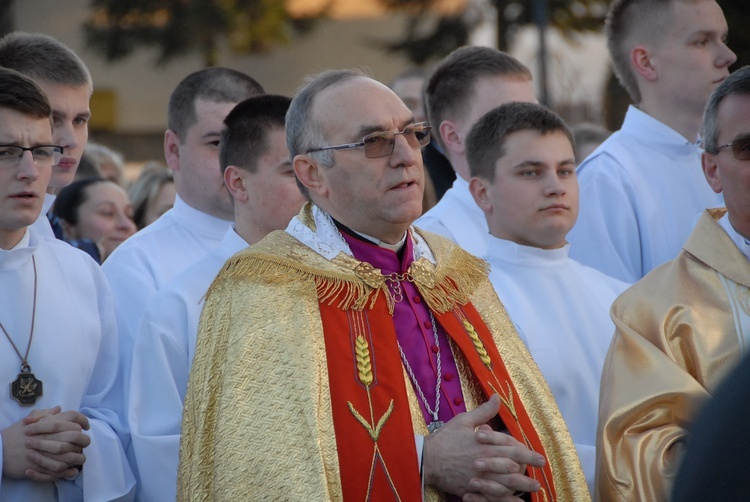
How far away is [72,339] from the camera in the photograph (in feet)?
13.7

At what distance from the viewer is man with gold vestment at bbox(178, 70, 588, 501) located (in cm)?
344

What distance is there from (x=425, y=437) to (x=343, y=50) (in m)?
18.0

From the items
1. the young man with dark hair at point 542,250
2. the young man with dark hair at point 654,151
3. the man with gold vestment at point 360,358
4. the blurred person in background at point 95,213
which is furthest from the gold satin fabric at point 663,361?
the blurred person in background at point 95,213

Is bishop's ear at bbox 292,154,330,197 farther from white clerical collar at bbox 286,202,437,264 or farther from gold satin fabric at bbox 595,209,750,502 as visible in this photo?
gold satin fabric at bbox 595,209,750,502

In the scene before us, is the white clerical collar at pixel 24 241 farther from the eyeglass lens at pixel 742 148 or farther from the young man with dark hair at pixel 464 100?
the eyeglass lens at pixel 742 148

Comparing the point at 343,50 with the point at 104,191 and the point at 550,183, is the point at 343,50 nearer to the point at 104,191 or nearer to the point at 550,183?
the point at 104,191

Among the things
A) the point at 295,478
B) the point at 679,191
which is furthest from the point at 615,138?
the point at 295,478

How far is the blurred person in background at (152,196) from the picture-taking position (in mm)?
7461

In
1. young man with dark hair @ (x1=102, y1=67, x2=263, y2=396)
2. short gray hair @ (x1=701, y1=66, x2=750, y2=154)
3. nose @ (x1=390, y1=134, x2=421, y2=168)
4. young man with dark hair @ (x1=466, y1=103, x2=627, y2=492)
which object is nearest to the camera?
nose @ (x1=390, y1=134, x2=421, y2=168)

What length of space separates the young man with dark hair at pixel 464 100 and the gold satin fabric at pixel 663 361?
5.63ft

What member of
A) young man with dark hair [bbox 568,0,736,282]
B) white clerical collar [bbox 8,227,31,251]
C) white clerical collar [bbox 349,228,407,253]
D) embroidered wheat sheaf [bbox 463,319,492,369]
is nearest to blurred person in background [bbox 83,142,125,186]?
young man with dark hair [bbox 568,0,736,282]

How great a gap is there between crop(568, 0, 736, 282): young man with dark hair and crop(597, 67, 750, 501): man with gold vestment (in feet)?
4.23

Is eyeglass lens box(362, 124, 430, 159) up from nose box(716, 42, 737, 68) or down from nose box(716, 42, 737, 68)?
down

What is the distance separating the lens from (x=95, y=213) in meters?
6.89
